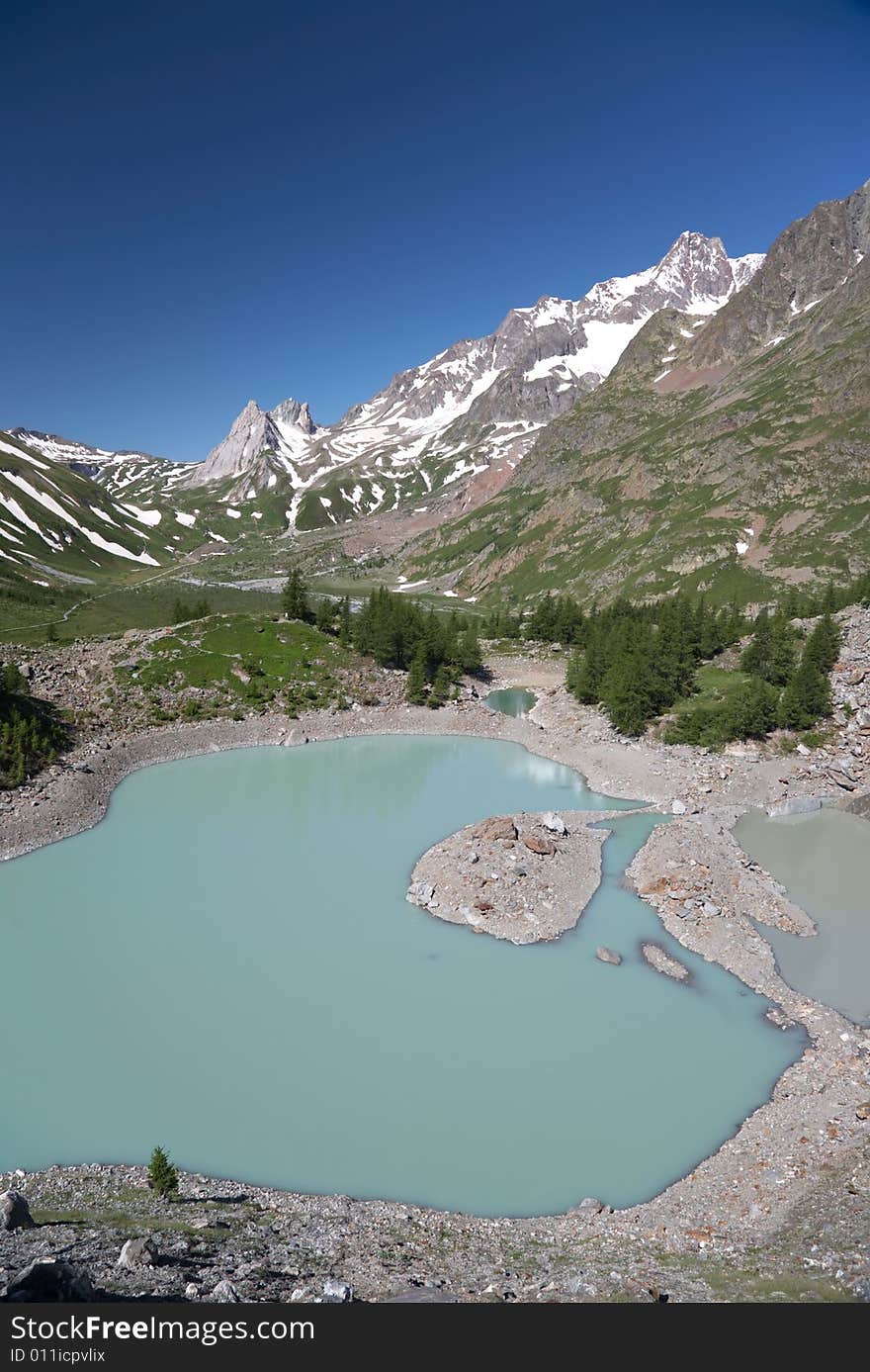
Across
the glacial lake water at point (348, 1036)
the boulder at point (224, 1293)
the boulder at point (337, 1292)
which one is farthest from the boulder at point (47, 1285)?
the glacial lake water at point (348, 1036)

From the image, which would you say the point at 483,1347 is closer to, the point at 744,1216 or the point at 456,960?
the point at 744,1216

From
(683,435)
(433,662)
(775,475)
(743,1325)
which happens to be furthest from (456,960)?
(683,435)

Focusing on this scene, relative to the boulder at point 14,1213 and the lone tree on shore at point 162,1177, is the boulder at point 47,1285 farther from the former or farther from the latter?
the lone tree on shore at point 162,1177

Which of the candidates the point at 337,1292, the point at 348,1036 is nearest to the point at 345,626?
the point at 348,1036

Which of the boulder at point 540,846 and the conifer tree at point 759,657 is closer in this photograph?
the boulder at point 540,846

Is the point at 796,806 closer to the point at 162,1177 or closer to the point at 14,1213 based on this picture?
the point at 162,1177

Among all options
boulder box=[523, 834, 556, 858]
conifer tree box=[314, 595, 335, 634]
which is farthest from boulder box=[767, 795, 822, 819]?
conifer tree box=[314, 595, 335, 634]

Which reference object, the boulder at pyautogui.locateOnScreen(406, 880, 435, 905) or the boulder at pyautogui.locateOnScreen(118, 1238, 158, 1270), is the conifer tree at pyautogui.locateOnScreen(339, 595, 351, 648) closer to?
the boulder at pyautogui.locateOnScreen(406, 880, 435, 905)
